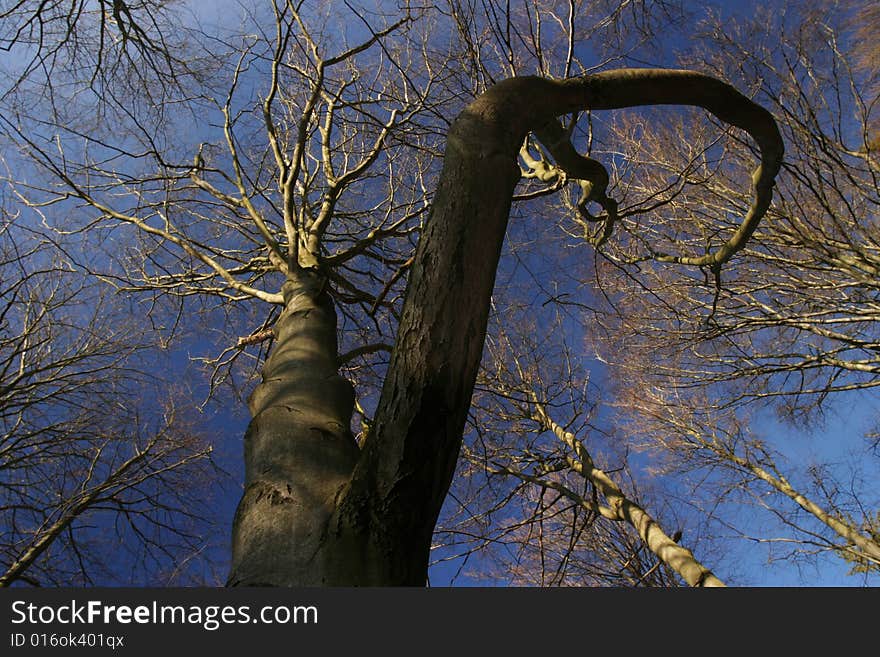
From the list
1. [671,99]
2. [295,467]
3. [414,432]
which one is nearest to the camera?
[414,432]

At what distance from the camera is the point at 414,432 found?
43.6 inches

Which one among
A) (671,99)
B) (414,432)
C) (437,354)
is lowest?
(414,432)

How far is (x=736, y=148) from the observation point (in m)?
4.64

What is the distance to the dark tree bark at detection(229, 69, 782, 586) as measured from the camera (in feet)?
3.62

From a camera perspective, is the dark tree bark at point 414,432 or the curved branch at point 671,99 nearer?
the dark tree bark at point 414,432

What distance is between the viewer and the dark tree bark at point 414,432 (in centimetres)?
110

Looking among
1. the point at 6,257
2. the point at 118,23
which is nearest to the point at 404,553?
the point at 118,23

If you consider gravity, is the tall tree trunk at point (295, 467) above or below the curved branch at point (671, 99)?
below

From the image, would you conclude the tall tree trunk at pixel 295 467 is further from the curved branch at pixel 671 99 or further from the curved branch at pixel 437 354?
the curved branch at pixel 671 99

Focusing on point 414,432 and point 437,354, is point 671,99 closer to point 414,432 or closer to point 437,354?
point 437,354

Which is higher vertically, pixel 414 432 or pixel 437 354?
pixel 437 354

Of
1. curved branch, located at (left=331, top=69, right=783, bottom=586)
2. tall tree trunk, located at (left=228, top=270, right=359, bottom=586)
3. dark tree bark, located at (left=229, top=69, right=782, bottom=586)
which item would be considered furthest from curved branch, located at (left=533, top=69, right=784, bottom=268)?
tall tree trunk, located at (left=228, top=270, right=359, bottom=586)

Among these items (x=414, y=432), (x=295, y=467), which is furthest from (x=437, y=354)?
(x=295, y=467)

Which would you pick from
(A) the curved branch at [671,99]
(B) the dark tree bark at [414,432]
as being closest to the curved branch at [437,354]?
(B) the dark tree bark at [414,432]
